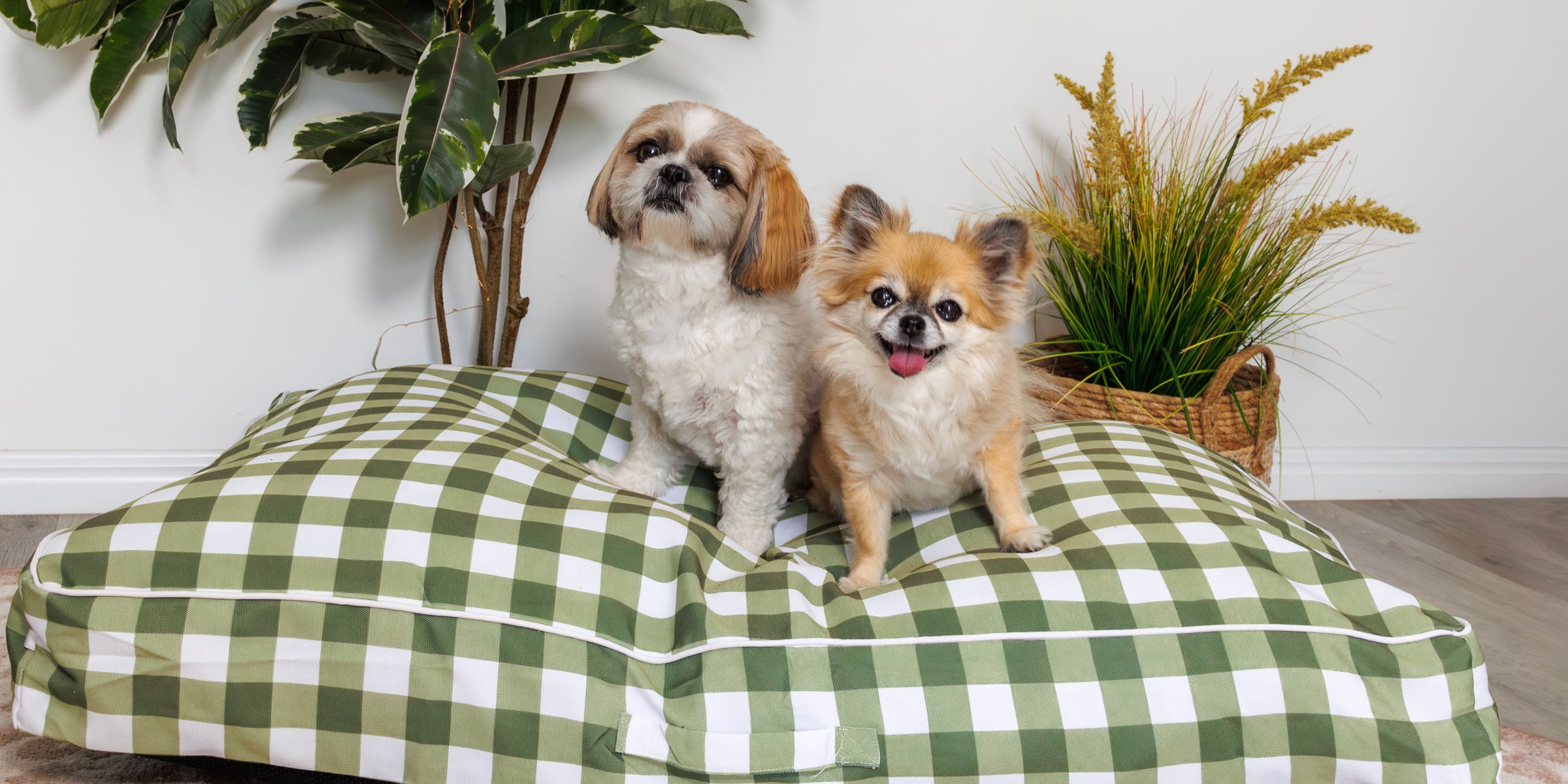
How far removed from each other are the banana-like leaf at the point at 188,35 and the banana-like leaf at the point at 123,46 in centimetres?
6

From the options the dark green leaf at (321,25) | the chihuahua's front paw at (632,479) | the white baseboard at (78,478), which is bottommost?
the white baseboard at (78,478)

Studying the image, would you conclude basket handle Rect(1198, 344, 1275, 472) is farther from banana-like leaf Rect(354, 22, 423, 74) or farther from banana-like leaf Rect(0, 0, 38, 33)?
banana-like leaf Rect(0, 0, 38, 33)

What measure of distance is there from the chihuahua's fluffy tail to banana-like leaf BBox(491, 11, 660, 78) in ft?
3.33

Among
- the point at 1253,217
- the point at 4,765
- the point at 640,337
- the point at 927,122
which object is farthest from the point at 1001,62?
the point at 4,765

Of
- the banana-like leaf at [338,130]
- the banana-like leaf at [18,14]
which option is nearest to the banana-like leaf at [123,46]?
the banana-like leaf at [18,14]

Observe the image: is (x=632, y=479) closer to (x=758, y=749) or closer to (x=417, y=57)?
(x=758, y=749)

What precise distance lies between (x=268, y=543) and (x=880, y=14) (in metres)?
1.85

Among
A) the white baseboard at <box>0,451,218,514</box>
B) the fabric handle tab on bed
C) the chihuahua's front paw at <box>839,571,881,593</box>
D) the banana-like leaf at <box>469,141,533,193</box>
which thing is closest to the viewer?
the fabric handle tab on bed

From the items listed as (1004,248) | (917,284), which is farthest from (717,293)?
(1004,248)

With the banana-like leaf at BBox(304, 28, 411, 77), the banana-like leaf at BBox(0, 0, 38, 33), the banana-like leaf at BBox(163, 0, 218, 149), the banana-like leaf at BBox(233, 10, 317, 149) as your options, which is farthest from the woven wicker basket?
the banana-like leaf at BBox(0, 0, 38, 33)

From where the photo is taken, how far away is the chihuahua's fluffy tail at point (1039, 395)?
5.77ft

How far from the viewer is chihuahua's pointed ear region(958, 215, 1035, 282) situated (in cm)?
140

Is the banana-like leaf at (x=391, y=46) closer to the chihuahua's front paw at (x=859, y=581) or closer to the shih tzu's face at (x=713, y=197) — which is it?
the shih tzu's face at (x=713, y=197)

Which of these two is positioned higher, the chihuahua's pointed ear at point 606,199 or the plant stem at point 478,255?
the chihuahua's pointed ear at point 606,199
